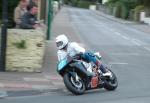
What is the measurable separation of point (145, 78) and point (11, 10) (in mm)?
5589

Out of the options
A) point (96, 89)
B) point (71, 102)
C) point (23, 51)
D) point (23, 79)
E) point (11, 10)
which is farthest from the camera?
point (11, 10)

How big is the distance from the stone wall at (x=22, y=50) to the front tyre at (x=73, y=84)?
316 cm

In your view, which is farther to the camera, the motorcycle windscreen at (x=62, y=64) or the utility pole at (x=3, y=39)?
the utility pole at (x=3, y=39)

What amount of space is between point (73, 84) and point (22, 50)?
11.0ft

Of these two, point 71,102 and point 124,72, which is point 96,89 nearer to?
point 71,102

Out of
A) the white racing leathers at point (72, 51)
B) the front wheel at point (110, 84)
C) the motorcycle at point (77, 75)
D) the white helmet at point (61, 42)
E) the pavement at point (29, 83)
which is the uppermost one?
the white helmet at point (61, 42)

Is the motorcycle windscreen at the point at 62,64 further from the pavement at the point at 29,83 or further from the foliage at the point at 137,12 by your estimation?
the foliage at the point at 137,12

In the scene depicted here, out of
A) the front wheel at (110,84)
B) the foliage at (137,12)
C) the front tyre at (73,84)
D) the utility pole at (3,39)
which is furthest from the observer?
the foliage at (137,12)

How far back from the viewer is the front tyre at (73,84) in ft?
42.6

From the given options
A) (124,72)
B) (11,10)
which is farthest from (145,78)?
(11,10)

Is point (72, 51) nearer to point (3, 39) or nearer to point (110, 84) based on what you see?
point (110, 84)

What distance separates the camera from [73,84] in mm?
13070

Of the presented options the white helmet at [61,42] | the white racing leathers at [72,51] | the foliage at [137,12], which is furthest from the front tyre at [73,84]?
the foliage at [137,12]

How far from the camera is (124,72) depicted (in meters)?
17.3
